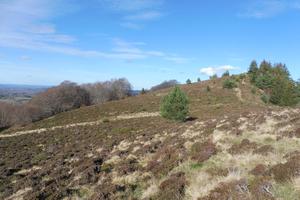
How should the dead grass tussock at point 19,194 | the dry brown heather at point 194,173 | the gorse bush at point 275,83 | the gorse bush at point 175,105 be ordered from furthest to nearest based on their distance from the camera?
the gorse bush at point 275,83 < the gorse bush at point 175,105 < the dead grass tussock at point 19,194 < the dry brown heather at point 194,173

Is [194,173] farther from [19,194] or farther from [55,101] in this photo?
[55,101]

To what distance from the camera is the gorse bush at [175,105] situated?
27.3 metres

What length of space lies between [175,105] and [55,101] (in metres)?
59.9

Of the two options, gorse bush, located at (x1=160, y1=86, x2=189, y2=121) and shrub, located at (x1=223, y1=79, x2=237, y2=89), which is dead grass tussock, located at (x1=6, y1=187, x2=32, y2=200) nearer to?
gorse bush, located at (x1=160, y1=86, x2=189, y2=121)

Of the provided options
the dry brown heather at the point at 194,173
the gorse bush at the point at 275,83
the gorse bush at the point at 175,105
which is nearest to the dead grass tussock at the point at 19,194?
the dry brown heather at the point at 194,173

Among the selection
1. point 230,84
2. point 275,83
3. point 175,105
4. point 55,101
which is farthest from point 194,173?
point 55,101

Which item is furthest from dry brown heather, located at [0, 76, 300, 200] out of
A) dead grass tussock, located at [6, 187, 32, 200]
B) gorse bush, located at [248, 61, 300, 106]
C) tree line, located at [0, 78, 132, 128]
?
tree line, located at [0, 78, 132, 128]

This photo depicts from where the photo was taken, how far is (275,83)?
173 feet

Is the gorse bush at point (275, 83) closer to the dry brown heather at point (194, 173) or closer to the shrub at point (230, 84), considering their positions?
the shrub at point (230, 84)

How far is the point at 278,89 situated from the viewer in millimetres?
41812

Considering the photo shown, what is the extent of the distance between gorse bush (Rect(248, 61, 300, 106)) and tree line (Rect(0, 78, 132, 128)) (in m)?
50.2

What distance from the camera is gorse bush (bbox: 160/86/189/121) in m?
27.3

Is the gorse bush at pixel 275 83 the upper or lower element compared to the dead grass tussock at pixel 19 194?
upper

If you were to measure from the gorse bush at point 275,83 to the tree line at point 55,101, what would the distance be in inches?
1978
